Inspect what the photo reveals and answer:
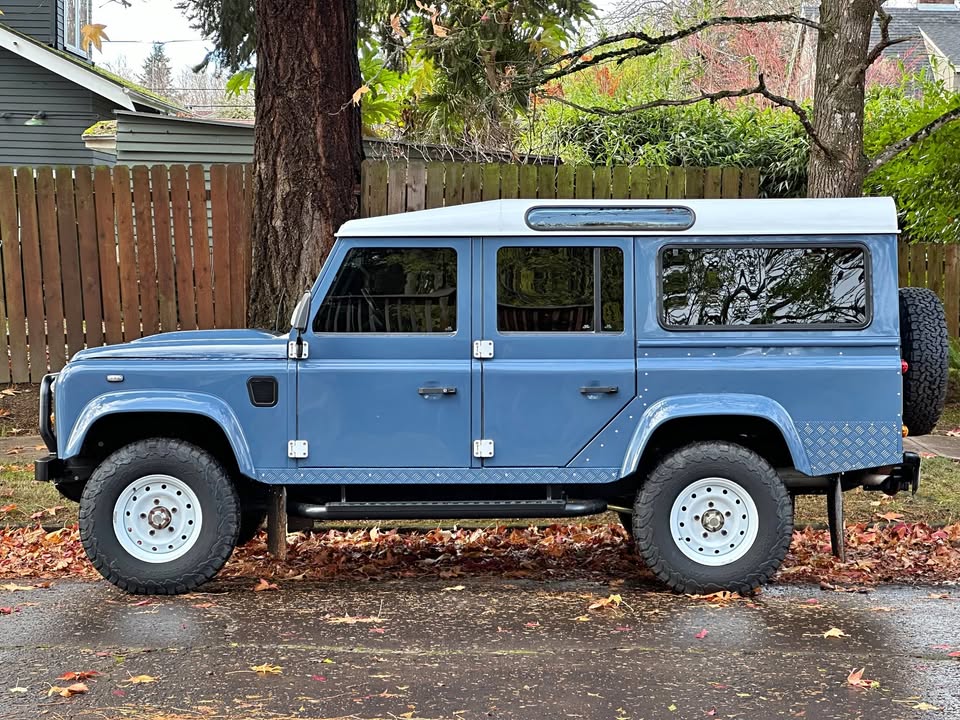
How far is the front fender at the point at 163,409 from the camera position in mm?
6414

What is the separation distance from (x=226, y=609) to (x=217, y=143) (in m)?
11.6

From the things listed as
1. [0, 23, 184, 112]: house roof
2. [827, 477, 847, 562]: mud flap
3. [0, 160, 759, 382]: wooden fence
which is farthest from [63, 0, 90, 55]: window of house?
[827, 477, 847, 562]: mud flap

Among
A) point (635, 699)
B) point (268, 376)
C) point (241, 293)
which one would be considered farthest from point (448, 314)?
point (241, 293)

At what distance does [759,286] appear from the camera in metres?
6.58

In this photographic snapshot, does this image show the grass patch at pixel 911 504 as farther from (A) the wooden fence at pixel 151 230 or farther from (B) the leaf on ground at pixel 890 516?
(A) the wooden fence at pixel 151 230

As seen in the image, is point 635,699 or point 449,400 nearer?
point 635,699

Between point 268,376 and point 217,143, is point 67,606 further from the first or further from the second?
point 217,143

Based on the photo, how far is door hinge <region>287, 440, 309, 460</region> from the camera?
6.50 m

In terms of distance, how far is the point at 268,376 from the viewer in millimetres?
6512

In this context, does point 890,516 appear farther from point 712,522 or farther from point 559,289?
point 559,289

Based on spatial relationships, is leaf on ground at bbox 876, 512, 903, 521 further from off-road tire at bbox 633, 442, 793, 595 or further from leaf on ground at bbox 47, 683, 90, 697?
leaf on ground at bbox 47, 683, 90, 697

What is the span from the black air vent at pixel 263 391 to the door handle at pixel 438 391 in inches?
30.3

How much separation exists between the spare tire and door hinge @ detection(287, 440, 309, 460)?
323cm

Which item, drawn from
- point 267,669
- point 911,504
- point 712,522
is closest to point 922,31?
point 911,504
